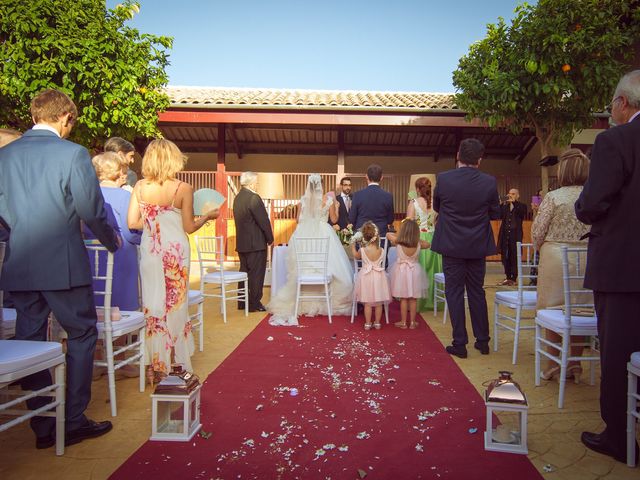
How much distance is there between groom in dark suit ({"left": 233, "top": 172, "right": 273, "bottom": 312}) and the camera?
6145 mm

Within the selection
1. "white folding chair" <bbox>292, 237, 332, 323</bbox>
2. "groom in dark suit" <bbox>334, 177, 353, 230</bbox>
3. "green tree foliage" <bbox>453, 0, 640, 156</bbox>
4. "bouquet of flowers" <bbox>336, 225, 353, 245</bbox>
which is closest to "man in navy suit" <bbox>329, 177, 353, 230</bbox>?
"groom in dark suit" <bbox>334, 177, 353, 230</bbox>

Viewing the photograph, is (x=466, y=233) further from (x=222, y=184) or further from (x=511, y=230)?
(x=222, y=184)

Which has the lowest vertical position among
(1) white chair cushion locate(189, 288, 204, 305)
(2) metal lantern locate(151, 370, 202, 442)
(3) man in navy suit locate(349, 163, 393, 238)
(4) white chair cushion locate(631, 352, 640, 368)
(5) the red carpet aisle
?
(5) the red carpet aisle

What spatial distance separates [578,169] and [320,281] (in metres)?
3.11

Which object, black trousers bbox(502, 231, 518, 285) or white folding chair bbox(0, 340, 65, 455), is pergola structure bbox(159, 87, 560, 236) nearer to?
black trousers bbox(502, 231, 518, 285)

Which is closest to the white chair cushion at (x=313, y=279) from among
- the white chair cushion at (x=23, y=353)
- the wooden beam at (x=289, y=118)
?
the white chair cushion at (x=23, y=353)

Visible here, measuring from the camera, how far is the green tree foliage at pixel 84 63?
629cm

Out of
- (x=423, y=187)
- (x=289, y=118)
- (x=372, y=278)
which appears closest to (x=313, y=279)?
(x=372, y=278)

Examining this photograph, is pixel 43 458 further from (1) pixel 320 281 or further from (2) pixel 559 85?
(2) pixel 559 85

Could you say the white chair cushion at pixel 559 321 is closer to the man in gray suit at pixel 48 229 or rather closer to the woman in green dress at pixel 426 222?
the woman in green dress at pixel 426 222

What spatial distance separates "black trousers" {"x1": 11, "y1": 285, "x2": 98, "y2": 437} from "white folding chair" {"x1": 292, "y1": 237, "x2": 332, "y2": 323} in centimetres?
326

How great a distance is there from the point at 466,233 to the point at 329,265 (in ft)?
7.43

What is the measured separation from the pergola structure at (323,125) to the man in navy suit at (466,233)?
6792 millimetres

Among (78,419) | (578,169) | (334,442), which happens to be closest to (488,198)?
(578,169)
